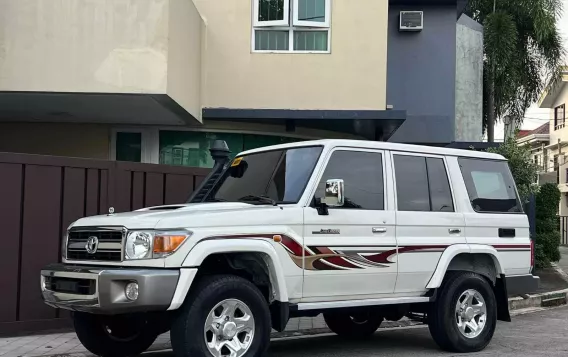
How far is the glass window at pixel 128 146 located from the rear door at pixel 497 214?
22.0 ft

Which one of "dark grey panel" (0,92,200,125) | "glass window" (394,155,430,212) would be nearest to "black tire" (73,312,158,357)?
"glass window" (394,155,430,212)

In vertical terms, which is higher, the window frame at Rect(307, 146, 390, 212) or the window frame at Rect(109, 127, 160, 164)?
the window frame at Rect(109, 127, 160, 164)

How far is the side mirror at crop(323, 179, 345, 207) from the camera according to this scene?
6.00 m

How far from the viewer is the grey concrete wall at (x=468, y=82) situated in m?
15.2

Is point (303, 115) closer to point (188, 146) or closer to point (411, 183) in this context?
point (188, 146)

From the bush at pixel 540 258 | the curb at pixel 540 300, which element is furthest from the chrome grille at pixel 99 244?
the bush at pixel 540 258

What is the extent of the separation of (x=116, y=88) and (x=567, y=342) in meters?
6.96

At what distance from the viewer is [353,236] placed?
649cm

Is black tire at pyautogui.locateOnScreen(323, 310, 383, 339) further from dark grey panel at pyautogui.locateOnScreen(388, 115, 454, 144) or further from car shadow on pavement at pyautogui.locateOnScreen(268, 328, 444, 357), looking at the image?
dark grey panel at pyautogui.locateOnScreen(388, 115, 454, 144)

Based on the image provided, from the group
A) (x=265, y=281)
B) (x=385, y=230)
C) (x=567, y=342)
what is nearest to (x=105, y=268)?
(x=265, y=281)

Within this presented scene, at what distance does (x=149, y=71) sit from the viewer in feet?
32.5

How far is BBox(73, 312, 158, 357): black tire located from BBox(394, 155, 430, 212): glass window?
2.84m

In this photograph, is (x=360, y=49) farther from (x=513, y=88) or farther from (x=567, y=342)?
(x=513, y=88)

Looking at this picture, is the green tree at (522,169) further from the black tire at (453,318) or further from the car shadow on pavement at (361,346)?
the black tire at (453,318)
